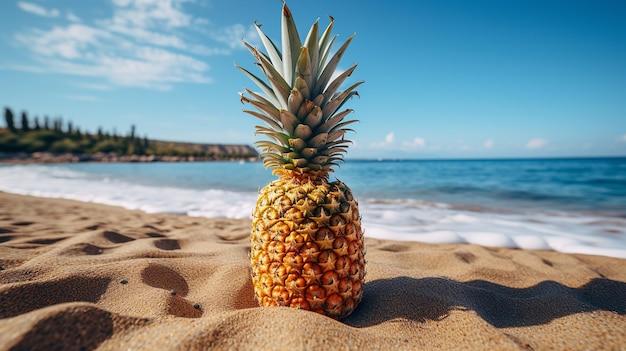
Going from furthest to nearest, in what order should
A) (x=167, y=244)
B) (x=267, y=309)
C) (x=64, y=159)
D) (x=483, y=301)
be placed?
(x=64, y=159) < (x=167, y=244) < (x=483, y=301) < (x=267, y=309)

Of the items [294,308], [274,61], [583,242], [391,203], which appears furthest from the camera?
[391,203]

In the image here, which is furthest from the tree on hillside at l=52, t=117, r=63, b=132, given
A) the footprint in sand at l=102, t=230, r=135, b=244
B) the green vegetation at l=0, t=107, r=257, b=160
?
the footprint in sand at l=102, t=230, r=135, b=244

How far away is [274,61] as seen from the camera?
240 cm

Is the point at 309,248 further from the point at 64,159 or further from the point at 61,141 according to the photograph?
the point at 61,141

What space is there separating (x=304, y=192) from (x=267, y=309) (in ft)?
2.76

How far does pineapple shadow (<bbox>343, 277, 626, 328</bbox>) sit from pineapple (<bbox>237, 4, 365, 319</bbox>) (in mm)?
261

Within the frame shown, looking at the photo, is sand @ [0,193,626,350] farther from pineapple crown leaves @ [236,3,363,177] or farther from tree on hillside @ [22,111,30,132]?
tree on hillside @ [22,111,30,132]

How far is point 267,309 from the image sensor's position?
1.91 m

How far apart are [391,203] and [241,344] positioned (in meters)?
8.57

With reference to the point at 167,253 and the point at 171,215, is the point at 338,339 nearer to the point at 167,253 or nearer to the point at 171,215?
the point at 167,253

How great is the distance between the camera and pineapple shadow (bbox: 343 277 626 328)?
7.03ft

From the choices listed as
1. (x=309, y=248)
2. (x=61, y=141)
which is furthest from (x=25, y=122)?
(x=309, y=248)

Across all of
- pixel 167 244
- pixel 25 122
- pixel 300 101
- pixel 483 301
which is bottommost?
pixel 167 244

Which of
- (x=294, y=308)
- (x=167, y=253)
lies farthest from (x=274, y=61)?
(x=167, y=253)
